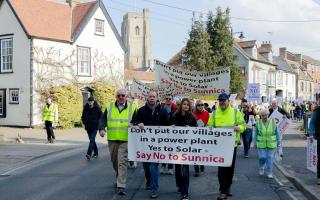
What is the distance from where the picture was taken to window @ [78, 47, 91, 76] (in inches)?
1271

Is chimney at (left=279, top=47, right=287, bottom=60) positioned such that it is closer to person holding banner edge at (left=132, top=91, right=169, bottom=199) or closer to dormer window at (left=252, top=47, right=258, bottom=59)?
dormer window at (left=252, top=47, right=258, bottom=59)

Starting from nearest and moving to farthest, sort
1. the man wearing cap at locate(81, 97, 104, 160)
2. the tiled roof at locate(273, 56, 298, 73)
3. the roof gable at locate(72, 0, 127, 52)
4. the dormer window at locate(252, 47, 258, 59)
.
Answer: the man wearing cap at locate(81, 97, 104, 160) < the roof gable at locate(72, 0, 127, 52) < the dormer window at locate(252, 47, 258, 59) < the tiled roof at locate(273, 56, 298, 73)

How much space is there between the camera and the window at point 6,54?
98.1 ft

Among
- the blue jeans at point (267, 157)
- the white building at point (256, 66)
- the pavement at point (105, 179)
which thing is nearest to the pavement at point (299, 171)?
the pavement at point (105, 179)

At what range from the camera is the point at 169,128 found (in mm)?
8664

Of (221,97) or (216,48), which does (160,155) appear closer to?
(221,97)

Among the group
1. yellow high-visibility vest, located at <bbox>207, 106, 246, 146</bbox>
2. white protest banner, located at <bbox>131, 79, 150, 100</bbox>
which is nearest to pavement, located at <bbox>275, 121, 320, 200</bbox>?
yellow high-visibility vest, located at <bbox>207, 106, 246, 146</bbox>

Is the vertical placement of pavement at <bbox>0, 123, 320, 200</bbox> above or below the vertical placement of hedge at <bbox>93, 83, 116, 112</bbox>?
below

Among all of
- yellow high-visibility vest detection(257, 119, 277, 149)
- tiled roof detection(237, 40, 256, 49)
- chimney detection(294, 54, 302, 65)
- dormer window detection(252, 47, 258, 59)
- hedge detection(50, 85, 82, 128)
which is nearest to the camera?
yellow high-visibility vest detection(257, 119, 277, 149)

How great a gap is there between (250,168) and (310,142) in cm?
211

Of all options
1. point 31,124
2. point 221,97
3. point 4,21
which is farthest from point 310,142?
point 4,21

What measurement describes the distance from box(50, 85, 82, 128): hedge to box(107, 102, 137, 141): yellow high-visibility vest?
19.4 meters

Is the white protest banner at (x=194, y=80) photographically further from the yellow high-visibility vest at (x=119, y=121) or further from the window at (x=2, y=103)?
the window at (x=2, y=103)

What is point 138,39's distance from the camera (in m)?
114
